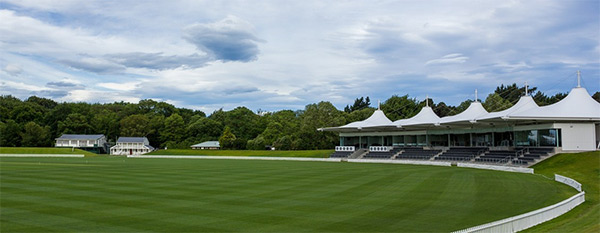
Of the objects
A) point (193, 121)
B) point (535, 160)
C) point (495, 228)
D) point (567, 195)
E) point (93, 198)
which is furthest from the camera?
point (193, 121)

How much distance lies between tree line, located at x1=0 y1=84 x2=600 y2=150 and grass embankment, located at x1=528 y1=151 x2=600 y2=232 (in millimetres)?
50019

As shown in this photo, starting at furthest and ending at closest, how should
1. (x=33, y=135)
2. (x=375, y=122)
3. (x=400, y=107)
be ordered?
(x=33, y=135) < (x=400, y=107) < (x=375, y=122)

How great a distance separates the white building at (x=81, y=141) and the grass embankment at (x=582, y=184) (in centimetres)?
10996

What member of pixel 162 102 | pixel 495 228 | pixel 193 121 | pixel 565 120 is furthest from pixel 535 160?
pixel 162 102

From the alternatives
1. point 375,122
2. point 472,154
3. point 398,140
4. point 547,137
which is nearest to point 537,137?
point 547,137

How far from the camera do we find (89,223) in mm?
14523

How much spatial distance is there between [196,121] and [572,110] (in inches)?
4031

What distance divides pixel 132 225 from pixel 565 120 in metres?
44.6

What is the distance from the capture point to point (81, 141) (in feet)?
383

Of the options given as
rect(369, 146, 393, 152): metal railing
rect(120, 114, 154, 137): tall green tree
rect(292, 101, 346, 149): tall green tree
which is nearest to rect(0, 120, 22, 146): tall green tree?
rect(120, 114, 154, 137): tall green tree

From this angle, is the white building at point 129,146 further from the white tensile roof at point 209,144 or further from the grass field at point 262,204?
the grass field at point 262,204

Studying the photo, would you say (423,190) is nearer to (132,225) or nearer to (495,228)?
(495,228)

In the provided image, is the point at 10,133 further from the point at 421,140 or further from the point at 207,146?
the point at 421,140

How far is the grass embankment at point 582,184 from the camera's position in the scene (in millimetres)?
13859
